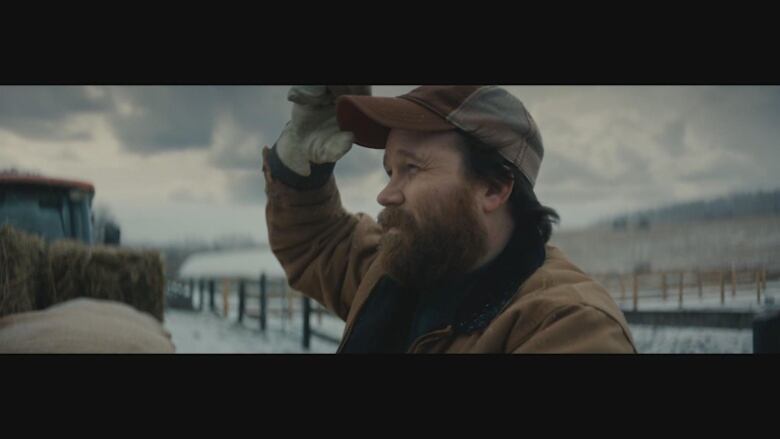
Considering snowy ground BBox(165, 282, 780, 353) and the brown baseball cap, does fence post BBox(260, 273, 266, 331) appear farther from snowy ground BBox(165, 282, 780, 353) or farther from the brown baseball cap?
the brown baseball cap

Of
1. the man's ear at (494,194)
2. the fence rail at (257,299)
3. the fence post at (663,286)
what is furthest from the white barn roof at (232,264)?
the fence post at (663,286)

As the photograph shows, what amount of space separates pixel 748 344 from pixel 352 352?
1.17 meters

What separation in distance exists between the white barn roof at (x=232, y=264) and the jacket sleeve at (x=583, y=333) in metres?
1.07

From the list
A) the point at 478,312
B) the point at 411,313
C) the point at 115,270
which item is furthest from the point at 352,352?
the point at 115,270

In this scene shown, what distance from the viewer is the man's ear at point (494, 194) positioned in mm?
1626

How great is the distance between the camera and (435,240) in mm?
1664

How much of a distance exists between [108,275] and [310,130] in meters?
1.16

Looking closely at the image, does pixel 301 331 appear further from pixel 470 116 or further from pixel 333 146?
pixel 470 116

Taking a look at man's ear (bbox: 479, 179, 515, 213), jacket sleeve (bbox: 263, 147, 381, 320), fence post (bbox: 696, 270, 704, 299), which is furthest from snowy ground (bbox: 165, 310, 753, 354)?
man's ear (bbox: 479, 179, 515, 213)

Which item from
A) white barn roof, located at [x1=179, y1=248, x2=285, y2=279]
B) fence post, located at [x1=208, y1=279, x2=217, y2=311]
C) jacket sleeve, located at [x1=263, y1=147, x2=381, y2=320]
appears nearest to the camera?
jacket sleeve, located at [x1=263, y1=147, x2=381, y2=320]

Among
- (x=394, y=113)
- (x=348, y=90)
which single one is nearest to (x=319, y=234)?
(x=348, y=90)

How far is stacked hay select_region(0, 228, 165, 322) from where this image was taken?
224 cm

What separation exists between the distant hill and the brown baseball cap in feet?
1.96
